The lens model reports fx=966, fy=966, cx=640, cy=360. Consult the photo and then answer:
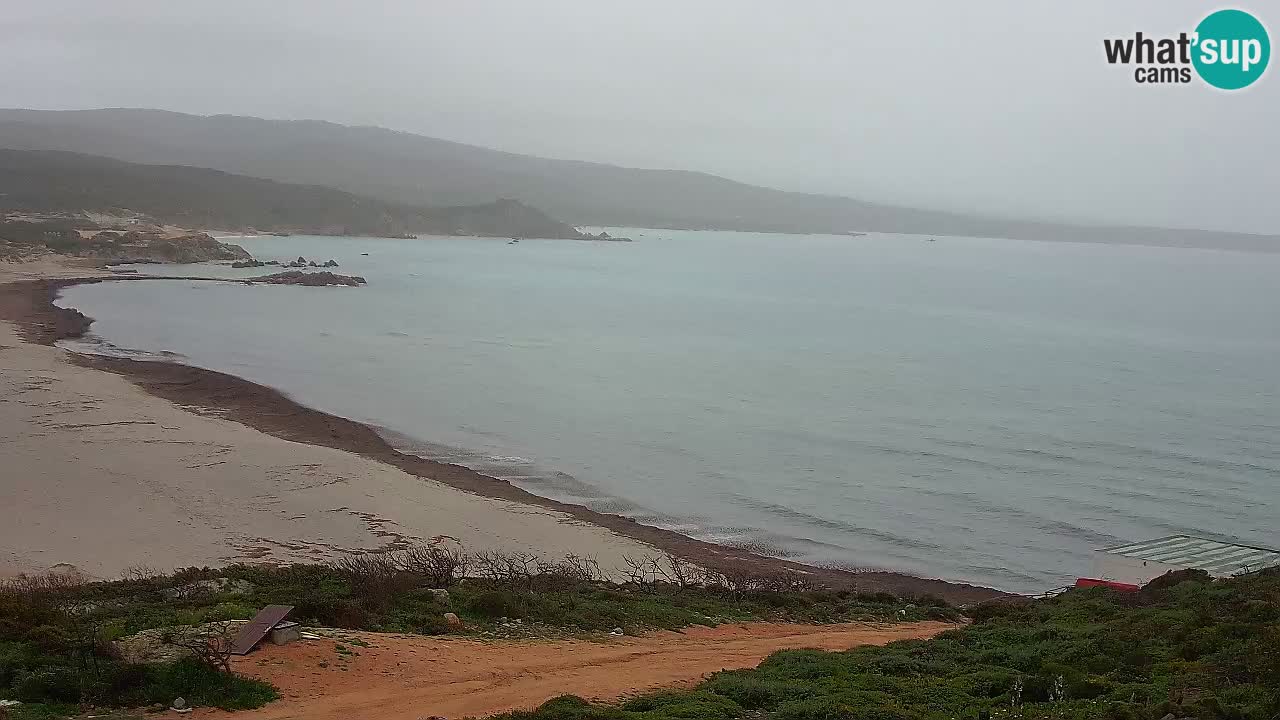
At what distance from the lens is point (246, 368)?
38.2 metres

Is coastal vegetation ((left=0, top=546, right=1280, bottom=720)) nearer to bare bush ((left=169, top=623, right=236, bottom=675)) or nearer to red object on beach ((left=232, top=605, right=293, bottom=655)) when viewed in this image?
bare bush ((left=169, top=623, right=236, bottom=675))

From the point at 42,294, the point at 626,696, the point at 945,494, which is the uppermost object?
the point at 42,294

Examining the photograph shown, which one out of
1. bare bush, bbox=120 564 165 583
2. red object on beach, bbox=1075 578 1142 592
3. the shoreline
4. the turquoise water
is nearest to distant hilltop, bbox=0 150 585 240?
the turquoise water

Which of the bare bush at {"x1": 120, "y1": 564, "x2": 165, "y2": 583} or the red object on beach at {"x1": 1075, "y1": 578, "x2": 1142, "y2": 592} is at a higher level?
the bare bush at {"x1": 120, "y1": 564, "x2": 165, "y2": 583}

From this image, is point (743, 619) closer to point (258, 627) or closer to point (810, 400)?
point (258, 627)

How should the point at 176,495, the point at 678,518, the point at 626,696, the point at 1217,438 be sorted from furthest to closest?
1. the point at 1217,438
2. the point at 678,518
3. the point at 176,495
4. the point at 626,696

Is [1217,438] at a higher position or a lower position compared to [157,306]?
lower

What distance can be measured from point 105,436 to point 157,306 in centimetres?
3353

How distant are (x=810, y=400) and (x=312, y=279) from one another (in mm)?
49804

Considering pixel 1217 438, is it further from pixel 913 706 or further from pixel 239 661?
pixel 239 661

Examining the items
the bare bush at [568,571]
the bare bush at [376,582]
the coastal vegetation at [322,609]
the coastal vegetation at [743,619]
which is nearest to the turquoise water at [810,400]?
the bare bush at [568,571]

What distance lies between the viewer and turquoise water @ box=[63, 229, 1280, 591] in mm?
23672

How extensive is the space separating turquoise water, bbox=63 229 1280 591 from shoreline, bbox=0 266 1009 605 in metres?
0.99

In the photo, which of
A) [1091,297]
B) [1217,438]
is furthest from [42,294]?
[1091,297]
